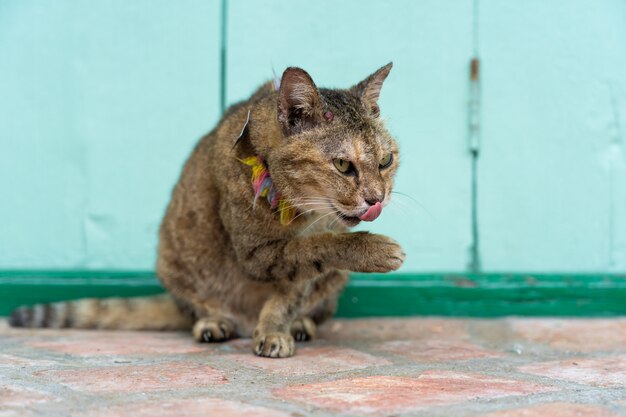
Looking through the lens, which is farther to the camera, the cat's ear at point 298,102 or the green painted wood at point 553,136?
the green painted wood at point 553,136

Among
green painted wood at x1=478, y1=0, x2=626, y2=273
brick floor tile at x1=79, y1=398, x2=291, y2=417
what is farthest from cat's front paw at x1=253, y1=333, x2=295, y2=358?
green painted wood at x1=478, y1=0, x2=626, y2=273

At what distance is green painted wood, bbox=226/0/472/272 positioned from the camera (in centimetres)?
390

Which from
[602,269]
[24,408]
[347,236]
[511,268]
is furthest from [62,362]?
[602,269]

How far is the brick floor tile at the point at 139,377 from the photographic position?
2.21 meters

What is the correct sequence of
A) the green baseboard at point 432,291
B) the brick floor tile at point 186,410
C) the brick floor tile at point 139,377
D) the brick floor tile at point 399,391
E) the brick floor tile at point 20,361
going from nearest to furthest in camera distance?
the brick floor tile at point 186,410 → the brick floor tile at point 399,391 → the brick floor tile at point 139,377 → the brick floor tile at point 20,361 → the green baseboard at point 432,291

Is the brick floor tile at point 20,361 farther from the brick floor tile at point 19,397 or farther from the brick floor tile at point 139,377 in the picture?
the brick floor tile at point 19,397

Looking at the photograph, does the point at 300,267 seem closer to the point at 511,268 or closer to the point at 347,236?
the point at 347,236

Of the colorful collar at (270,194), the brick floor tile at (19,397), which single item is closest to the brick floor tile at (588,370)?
the colorful collar at (270,194)

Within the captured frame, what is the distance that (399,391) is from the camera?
7.17ft

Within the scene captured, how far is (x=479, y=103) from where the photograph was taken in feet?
12.9

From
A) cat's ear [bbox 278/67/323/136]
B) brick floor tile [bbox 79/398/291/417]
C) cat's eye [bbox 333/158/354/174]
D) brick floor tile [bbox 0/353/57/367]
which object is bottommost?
brick floor tile [bbox 0/353/57/367]

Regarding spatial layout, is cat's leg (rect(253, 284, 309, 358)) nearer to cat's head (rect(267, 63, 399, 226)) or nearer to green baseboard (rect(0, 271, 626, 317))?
cat's head (rect(267, 63, 399, 226))

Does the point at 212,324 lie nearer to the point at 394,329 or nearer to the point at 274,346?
the point at 274,346

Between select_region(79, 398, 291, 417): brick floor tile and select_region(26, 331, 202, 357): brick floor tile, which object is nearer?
select_region(79, 398, 291, 417): brick floor tile
